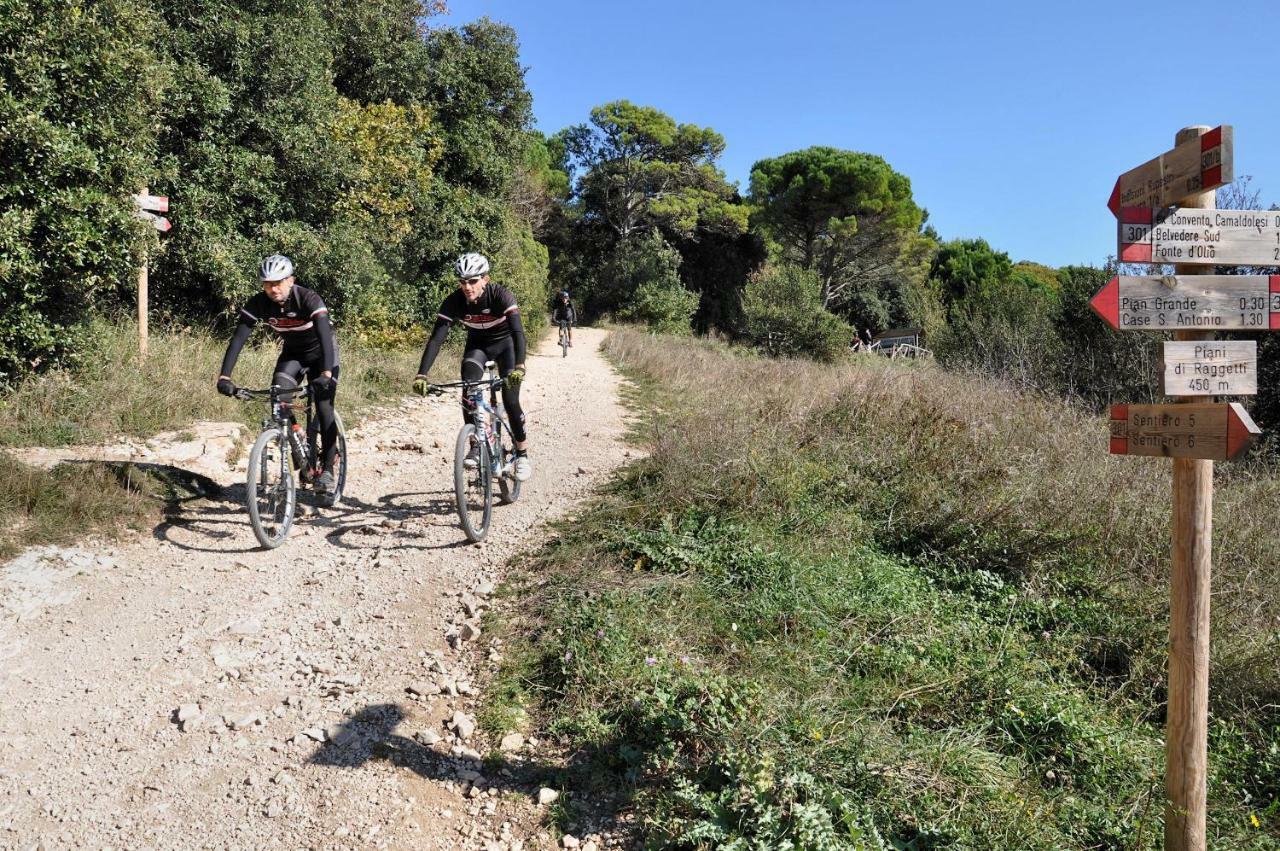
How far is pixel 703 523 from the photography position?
18.3 feet

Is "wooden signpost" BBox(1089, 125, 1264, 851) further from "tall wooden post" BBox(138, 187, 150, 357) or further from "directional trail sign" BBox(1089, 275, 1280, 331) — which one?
"tall wooden post" BBox(138, 187, 150, 357)

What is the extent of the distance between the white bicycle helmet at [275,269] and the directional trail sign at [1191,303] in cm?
528

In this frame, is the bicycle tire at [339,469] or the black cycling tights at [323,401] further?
the bicycle tire at [339,469]

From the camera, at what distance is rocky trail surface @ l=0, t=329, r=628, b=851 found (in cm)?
288

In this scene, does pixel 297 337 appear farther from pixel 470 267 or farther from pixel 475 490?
pixel 475 490

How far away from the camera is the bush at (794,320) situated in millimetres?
28250

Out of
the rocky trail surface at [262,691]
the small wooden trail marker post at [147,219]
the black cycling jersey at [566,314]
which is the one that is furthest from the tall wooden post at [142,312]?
the black cycling jersey at [566,314]

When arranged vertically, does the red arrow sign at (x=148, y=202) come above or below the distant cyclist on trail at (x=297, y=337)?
above

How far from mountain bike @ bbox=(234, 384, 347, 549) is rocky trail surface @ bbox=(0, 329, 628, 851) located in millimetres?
211

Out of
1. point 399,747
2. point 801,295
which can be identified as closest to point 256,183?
point 399,747

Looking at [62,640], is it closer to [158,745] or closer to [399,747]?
[158,745]

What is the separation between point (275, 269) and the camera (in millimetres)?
5473

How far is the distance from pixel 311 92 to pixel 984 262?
51.1 meters

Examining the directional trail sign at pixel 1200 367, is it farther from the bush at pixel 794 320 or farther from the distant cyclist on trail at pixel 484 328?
the bush at pixel 794 320
